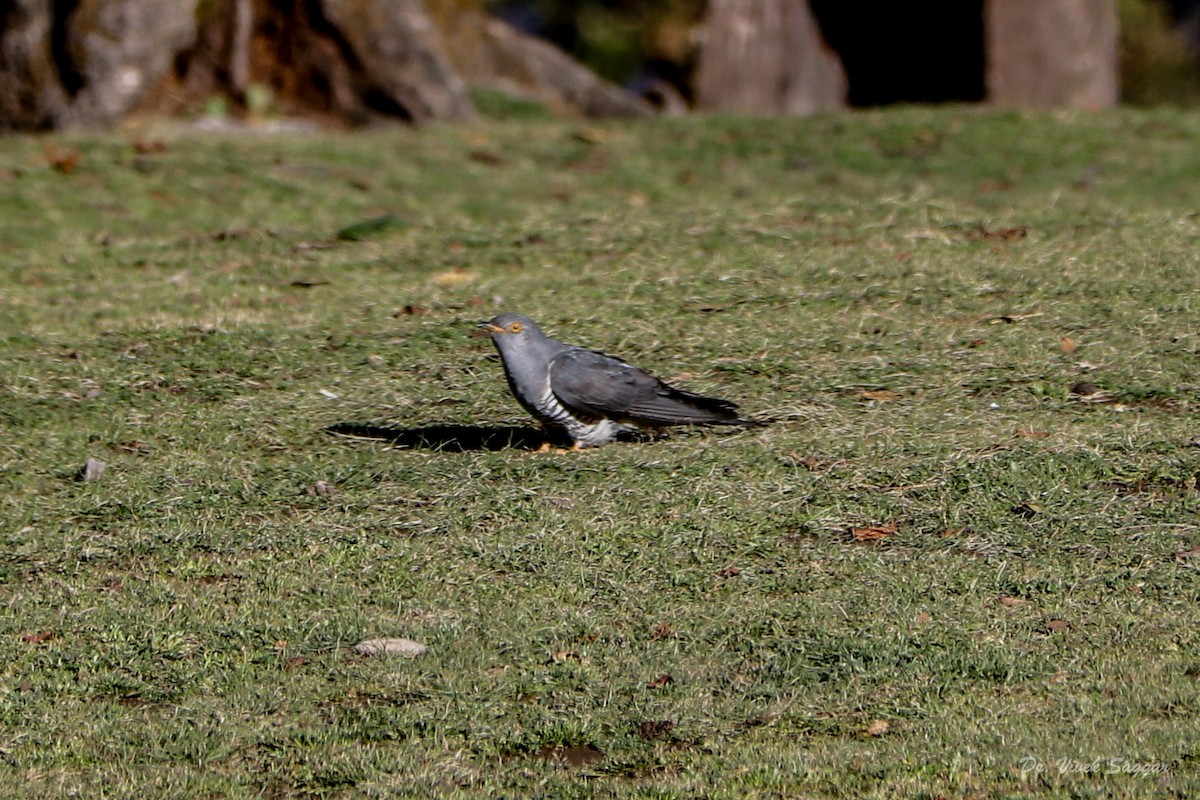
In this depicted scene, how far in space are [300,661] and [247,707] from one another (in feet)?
0.96

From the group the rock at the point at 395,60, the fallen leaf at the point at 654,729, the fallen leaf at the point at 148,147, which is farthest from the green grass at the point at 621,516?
the rock at the point at 395,60

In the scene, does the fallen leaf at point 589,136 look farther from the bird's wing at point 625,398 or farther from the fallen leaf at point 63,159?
the bird's wing at point 625,398

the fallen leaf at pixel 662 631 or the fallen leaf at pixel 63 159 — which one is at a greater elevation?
the fallen leaf at pixel 63 159

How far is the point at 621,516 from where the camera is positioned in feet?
19.5

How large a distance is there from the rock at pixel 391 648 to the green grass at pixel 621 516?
42mm

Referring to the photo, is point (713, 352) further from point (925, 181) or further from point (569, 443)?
point (925, 181)

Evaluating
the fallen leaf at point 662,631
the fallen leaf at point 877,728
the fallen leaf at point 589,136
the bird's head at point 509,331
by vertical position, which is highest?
the fallen leaf at point 589,136

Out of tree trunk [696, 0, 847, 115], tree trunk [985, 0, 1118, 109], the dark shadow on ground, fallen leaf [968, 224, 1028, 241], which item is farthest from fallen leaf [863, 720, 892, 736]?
tree trunk [696, 0, 847, 115]

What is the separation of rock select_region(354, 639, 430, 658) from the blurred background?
10081mm

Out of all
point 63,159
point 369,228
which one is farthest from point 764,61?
point 369,228

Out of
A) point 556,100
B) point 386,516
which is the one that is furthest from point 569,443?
point 556,100

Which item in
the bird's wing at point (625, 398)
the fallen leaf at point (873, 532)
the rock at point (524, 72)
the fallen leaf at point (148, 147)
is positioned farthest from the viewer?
the rock at point (524, 72)

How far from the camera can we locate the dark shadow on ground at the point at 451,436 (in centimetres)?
682

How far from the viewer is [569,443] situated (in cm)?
678
